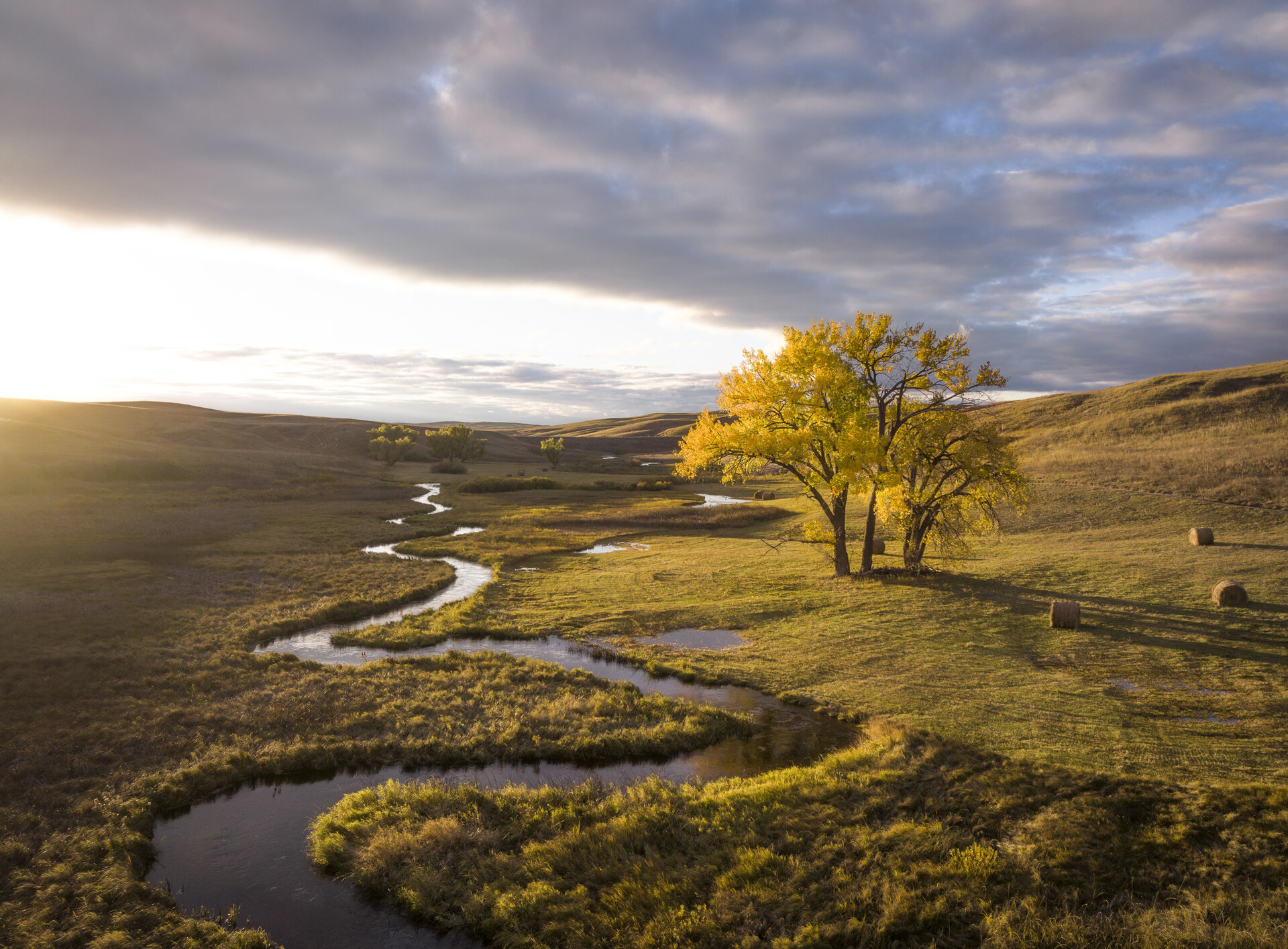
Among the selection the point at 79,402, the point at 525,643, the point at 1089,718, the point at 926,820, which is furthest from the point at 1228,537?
the point at 79,402

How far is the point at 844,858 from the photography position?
12.0 metres

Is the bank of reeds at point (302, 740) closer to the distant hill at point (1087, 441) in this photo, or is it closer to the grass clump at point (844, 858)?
the grass clump at point (844, 858)

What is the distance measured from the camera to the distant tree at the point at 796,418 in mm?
31156

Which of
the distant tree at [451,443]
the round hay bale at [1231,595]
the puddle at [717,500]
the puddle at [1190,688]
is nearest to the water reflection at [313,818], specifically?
the puddle at [1190,688]

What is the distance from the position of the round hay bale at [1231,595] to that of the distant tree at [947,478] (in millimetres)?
7751

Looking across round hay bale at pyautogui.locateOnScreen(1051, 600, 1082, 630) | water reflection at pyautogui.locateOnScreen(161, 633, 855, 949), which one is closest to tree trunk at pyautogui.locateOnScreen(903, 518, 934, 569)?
round hay bale at pyautogui.locateOnScreen(1051, 600, 1082, 630)

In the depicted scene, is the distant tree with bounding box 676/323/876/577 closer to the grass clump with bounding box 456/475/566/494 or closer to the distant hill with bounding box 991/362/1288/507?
the distant hill with bounding box 991/362/1288/507

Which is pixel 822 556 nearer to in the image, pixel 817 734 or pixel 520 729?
pixel 817 734

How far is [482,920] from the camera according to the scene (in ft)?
37.5

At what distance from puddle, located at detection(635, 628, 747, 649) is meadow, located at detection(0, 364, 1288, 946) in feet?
2.44

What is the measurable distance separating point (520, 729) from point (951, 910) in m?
12.1

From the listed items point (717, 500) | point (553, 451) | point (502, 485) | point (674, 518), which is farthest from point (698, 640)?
point (553, 451)

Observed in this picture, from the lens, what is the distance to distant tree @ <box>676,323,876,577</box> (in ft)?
102

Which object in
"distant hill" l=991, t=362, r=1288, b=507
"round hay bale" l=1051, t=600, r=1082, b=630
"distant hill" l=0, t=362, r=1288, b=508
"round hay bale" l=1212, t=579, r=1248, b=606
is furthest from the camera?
"distant hill" l=0, t=362, r=1288, b=508
